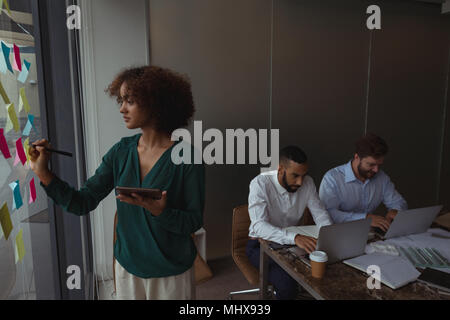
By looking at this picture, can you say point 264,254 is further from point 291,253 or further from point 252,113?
point 252,113

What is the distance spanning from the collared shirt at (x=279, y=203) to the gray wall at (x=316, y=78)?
1.12 meters

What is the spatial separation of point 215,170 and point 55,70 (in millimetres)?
1905

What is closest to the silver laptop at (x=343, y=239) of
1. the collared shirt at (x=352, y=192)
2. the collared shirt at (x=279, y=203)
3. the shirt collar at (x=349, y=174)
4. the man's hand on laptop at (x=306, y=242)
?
the man's hand on laptop at (x=306, y=242)

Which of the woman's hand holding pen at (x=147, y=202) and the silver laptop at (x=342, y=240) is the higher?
the woman's hand holding pen at (x=147, y=202)

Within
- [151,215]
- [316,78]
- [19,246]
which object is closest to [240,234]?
[151,215]

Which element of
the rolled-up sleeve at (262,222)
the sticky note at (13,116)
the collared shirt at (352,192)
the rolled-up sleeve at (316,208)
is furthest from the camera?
the collared shirt at (352,192)

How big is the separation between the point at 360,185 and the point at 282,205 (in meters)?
0.77

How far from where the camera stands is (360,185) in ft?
8.40

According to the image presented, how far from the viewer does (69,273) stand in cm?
176

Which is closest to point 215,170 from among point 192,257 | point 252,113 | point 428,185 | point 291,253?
point 252,113

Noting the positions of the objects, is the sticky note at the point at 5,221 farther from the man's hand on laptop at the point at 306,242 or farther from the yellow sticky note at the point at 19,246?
the man's hand on laptop at the point at 306,242

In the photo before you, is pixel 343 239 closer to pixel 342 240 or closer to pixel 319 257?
pixel 342 240

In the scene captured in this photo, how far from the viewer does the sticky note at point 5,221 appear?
0.77m

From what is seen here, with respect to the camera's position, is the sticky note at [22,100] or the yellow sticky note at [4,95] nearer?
the yellow sticky note at [4,95]
